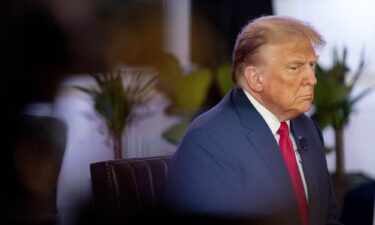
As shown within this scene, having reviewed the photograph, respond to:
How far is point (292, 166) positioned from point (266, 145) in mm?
67

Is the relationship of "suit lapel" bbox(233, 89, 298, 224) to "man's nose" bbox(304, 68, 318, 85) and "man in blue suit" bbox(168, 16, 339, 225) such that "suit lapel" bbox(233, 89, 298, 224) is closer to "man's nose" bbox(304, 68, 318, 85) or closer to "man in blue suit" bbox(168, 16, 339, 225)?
"man in blue suit" bbox(168, 16, 339, 225)

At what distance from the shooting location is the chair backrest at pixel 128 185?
112 centimetres

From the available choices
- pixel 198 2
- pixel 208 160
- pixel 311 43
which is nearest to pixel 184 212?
pixel 208 160

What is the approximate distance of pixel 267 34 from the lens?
3.19 ft

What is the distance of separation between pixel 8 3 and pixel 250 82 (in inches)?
15.9

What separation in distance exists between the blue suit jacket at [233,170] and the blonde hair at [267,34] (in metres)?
0.07

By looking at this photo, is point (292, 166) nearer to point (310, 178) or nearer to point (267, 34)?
point (310, 178)

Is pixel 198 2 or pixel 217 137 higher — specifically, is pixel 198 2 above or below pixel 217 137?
above

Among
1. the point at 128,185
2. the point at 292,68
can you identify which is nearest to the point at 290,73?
the point at 292,68

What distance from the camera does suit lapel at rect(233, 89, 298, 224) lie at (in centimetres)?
103

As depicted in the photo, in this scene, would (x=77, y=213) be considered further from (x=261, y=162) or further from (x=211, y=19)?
(x=211, y=19)

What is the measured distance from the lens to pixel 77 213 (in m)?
1.17

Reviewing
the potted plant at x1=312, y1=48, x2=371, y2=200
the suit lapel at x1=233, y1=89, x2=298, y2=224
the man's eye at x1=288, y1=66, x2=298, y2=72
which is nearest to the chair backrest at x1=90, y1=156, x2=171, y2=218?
the suit lapel at x1=233, y1=89, x2=298, y2=224

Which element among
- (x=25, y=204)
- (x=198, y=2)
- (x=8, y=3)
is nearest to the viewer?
(x=8, y=3)
